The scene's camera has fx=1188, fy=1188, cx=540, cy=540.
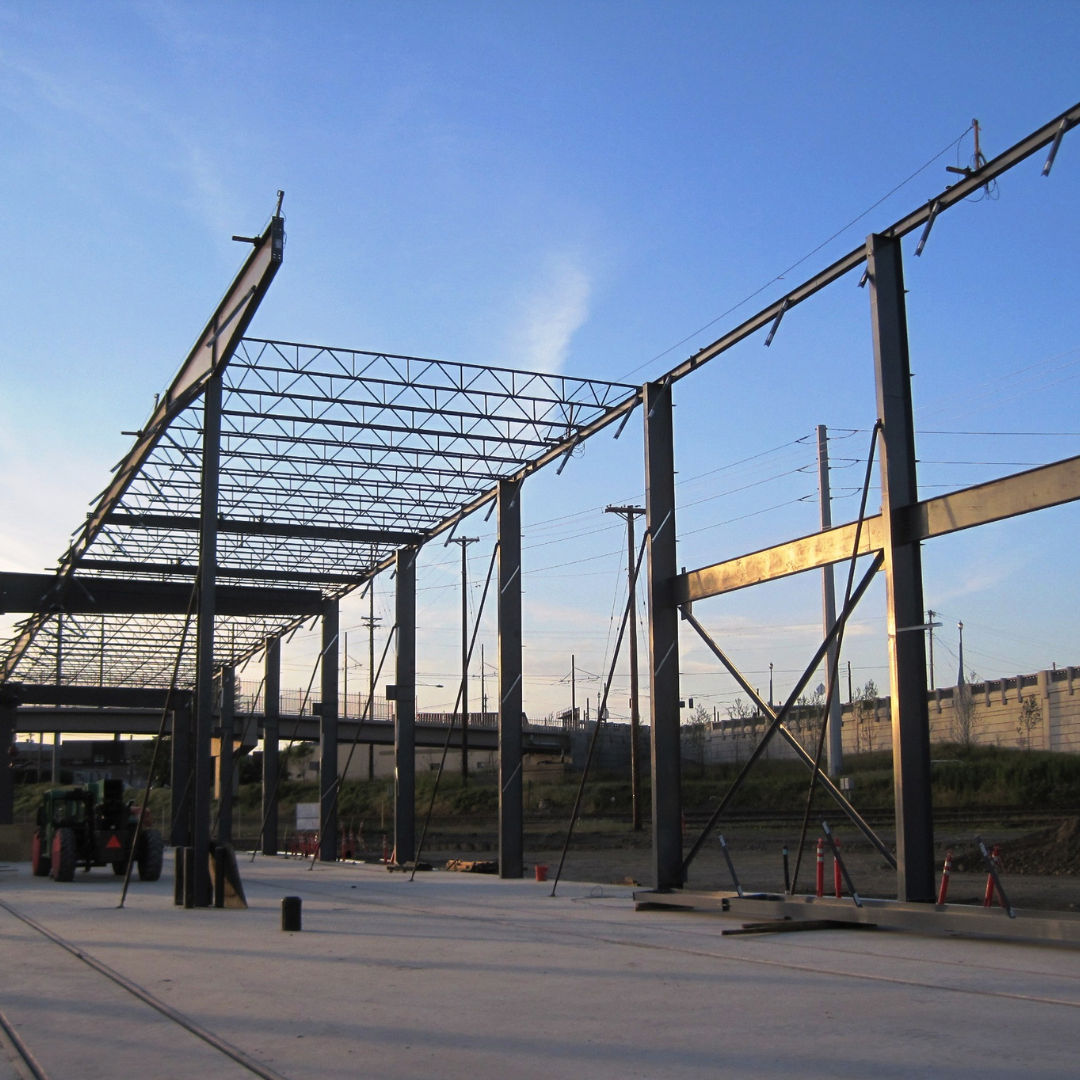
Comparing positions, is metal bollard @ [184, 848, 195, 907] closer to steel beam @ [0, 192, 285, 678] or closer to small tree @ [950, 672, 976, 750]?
steel beam @ [0, 192, 285, 678]

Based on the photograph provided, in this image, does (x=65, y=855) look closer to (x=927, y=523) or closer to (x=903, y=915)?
(x=903, y=915)

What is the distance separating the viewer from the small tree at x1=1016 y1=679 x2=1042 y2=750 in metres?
63.9

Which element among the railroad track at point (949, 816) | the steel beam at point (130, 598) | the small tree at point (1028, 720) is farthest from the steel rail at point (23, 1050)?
the small tree at point (1028, 720)

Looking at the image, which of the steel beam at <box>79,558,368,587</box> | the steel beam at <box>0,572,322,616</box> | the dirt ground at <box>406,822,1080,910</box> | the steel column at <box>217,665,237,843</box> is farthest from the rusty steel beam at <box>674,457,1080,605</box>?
the steel column at <box>217,665,237,843</box>

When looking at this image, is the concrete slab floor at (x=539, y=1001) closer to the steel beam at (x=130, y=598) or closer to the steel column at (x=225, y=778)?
the steel beam at (x=130, y=598)

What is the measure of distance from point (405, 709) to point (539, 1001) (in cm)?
2295

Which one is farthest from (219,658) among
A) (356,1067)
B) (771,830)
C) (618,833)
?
(356,1067)

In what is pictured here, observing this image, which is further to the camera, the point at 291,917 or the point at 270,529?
the point at 270,529

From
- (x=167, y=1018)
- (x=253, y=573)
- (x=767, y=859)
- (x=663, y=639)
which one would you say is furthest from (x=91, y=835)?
(x=167, y=1018)

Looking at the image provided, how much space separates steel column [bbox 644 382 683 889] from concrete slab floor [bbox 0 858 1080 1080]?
339cm

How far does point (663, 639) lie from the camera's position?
1944 cm

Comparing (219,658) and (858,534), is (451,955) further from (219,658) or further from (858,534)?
(219,658)

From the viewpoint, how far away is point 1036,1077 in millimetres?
6227

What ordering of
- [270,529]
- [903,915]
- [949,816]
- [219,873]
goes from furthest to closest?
[949,816] → [270,529] → [219,873] → [903,915]
